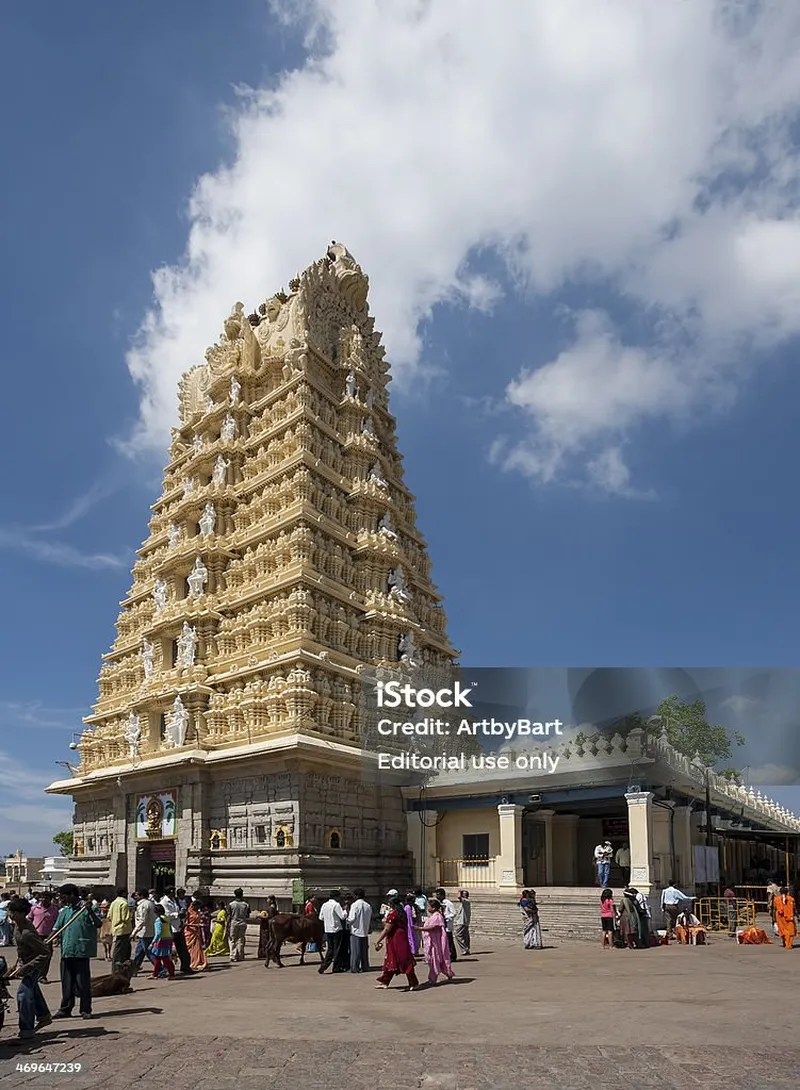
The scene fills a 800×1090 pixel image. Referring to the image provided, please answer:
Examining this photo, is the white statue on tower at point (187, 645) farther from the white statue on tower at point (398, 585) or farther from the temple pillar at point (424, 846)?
the temple pillar at point (424, 846)

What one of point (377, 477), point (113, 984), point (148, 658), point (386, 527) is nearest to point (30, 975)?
point (113, 984)

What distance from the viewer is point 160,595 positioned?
41.7 m

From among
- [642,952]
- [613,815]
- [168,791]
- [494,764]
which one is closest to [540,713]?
[494,764]

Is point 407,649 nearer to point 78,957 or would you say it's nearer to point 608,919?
point 608,919

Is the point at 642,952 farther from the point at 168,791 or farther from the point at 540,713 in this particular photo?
the point at 168,791

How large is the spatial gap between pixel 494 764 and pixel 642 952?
10.9 meters

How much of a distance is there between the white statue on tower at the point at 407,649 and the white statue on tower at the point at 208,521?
9.60 metres

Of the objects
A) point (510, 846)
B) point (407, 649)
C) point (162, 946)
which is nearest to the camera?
point (162, 946)

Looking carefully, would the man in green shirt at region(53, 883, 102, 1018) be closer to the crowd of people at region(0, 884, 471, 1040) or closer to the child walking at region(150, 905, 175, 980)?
the crowd of people at region(0, 884, 471, 1040)

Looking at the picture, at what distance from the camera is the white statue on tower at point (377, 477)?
41.6 m

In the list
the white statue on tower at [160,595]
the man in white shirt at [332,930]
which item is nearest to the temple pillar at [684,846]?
the man in white shirt at [332,930]

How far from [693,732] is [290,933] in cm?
3112

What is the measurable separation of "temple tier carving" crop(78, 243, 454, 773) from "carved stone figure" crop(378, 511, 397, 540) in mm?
55

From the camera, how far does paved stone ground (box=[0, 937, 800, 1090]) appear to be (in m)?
10.0
